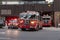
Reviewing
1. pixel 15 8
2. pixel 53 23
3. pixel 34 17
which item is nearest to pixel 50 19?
pixel 53 23

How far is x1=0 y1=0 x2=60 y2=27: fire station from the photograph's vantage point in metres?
53.4

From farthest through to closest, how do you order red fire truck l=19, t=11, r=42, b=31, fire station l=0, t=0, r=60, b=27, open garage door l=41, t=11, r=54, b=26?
1. fire station l=0, t=0, r=60, b=27
2. open garage door l=41, t=11, r=54, b=26
3. red fire truck l=19, t=11, r=42, b=31

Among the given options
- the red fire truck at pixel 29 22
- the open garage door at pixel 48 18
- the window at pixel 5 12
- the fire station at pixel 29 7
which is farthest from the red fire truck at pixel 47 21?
the red fire truck at pixel 29 22

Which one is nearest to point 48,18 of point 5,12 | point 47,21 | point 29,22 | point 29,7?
point 47,21

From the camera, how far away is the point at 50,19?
170 ft

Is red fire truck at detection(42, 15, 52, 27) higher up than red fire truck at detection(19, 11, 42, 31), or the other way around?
red fire truck at detection(19, 11, 42, 31)

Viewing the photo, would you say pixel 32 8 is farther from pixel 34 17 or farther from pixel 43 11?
pixel 34 17

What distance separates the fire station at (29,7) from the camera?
175ft

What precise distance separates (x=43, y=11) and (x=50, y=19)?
327 centimetres

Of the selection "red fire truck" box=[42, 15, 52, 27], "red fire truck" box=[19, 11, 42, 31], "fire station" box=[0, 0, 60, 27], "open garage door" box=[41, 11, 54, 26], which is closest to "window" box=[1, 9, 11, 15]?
"fire station" box=[0, 0, 60, 27]

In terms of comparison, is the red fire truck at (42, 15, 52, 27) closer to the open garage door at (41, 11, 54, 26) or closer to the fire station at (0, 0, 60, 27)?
the open garage door at (41, 11, 54, 26)

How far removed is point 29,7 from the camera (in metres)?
53.6

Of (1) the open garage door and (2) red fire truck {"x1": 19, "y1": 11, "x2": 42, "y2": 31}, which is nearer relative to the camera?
(2) red fire truck {"x1": 19, "y1": 11, "x2": 42, "y2": 31}

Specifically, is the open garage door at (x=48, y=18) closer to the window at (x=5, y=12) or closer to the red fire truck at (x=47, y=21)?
the red fire truck at (x=47, y=21)
